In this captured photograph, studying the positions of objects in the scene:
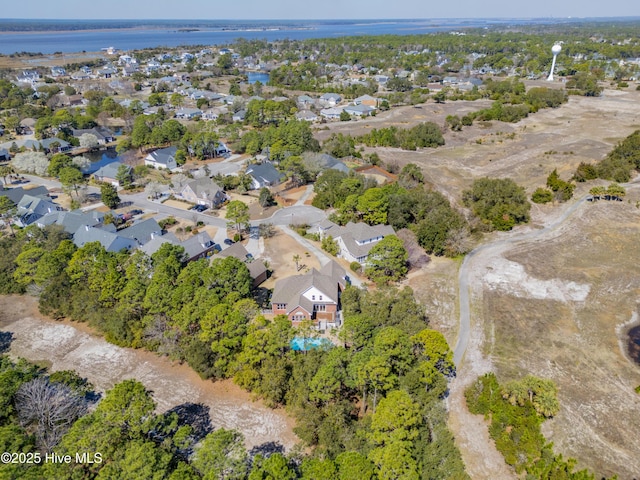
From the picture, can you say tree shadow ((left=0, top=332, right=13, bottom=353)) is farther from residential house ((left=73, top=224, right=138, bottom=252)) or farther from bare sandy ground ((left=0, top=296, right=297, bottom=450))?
residential house ((left=73, top=224, right=138, bottom=252))

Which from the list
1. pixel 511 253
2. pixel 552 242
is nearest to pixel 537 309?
pixel 511 253

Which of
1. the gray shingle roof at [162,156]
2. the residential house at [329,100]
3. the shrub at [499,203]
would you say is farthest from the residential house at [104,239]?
the residential house at [329,100]

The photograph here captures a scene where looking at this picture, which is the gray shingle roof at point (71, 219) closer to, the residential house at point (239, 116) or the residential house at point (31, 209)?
the residential house at point (31, 209)

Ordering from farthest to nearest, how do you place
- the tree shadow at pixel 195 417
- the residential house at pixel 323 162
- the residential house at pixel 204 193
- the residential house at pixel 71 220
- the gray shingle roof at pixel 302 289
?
the residential house at pixel 323 162 → the residential house at pixel 204 193 → the residential house at pixel 71 220 → the gray shingle roof at pixel 302 289 → the tree shadow at pixel 195 417

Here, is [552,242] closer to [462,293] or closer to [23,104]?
[462,293]

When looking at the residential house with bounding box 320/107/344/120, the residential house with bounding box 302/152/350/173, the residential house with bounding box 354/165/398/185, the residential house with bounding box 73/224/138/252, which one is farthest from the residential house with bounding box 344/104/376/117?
the residential house with bounding box 73/224/138/252
